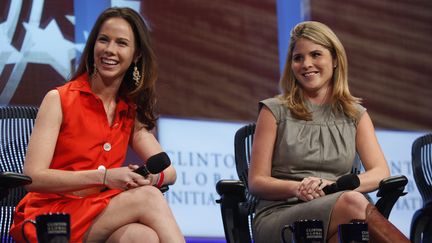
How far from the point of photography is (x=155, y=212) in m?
2.92

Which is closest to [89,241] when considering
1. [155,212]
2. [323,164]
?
[155,212]

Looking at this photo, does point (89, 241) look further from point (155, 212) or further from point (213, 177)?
point (213, 177)

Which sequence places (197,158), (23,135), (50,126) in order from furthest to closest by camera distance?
(197,158) → (23,135) → (50,126)

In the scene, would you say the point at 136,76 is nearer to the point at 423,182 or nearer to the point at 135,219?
the point at 135,219

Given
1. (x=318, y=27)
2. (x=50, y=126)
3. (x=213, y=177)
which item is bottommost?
(x=213, y=177)

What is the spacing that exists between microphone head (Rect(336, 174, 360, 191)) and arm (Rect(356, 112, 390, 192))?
290 millimetres

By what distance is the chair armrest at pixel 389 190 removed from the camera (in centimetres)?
342

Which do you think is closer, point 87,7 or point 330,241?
point 330,241

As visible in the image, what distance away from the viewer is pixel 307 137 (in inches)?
148

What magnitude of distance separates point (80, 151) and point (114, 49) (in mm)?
441

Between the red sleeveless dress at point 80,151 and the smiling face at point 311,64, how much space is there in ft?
3.01

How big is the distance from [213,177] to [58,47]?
3.81ft

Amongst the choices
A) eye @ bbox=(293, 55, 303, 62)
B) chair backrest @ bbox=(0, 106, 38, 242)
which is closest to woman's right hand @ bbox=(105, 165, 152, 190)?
chair backrest @ bbox=(0, 106, 38, 242)

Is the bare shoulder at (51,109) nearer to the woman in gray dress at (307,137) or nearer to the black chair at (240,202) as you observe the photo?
the black chair at (240,202)
